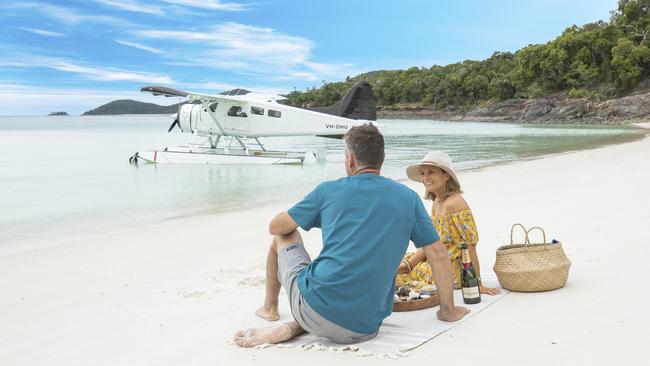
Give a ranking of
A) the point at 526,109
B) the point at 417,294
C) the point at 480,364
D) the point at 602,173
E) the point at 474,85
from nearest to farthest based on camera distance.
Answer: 1. the point at 480,364
2. the point at 417,294
3. the point at 602,173
4. the point at 526,109
5. the point at 474,85

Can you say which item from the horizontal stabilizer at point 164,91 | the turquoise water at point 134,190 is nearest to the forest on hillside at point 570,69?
the turquoise water at point 134,190

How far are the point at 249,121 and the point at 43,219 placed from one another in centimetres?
1096

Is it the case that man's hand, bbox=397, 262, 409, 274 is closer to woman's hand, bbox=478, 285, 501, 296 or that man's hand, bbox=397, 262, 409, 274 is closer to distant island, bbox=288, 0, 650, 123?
woman's hand, bbox=478, 285, 501, 296

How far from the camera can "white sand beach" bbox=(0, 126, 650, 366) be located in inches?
116

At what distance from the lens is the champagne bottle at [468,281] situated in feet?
11.9

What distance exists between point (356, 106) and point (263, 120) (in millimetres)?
A: 3991

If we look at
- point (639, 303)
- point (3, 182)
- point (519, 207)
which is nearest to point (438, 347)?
point (639, 303)

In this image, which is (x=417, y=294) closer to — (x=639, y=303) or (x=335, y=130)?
(x=639, y=303)

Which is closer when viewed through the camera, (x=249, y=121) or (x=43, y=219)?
(x=43, y=219)

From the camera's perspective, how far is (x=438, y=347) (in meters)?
2.97

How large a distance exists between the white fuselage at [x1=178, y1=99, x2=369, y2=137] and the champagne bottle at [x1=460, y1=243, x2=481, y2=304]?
1697cm

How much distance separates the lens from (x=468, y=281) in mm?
3660

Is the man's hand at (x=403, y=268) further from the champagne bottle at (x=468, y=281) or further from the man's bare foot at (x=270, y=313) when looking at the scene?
the man's bare foot at (x=270, y=313)

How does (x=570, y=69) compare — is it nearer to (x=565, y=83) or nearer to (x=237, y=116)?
(x=565, y=83)
